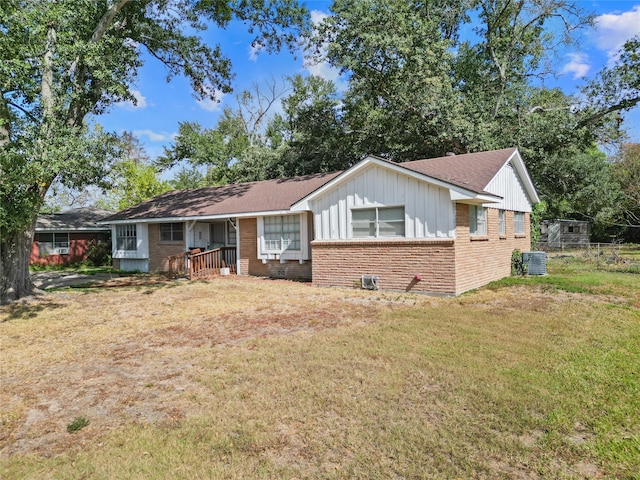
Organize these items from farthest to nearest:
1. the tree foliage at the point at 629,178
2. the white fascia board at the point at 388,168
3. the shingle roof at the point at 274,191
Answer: the tree foliage at the point at 629,178 < the shingle roof at the point at 274,191 < the white fascia board at the point at 388,168

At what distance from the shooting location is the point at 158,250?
1866cm

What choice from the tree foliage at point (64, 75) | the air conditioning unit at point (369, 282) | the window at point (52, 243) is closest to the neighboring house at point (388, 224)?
the air conditioning unit at point (369, 282)

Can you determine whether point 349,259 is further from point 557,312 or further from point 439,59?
point 439,59

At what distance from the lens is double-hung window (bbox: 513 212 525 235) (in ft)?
50.2

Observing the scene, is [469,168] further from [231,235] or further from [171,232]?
[171,232]

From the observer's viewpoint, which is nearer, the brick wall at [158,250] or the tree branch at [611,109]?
the brick wall at [158,250]

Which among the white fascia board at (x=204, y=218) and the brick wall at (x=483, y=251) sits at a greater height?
the white fascia board at (x=204, y=218)

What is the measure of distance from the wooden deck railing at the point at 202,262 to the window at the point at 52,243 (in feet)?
35.9

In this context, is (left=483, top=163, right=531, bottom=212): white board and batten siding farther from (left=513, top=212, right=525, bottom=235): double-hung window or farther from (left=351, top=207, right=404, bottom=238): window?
(left=351, top=207, right=404, bottom=238): window

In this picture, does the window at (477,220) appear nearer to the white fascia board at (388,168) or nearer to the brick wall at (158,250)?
the white fascia board at (388,168)

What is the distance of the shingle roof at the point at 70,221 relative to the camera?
884 inches

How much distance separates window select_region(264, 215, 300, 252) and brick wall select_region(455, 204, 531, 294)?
6095 millimetres

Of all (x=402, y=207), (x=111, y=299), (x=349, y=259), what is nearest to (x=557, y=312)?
(x=402, y=207)

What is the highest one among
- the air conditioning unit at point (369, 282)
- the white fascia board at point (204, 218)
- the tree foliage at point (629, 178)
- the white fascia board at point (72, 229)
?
the tree foliage at point (629, 178)
